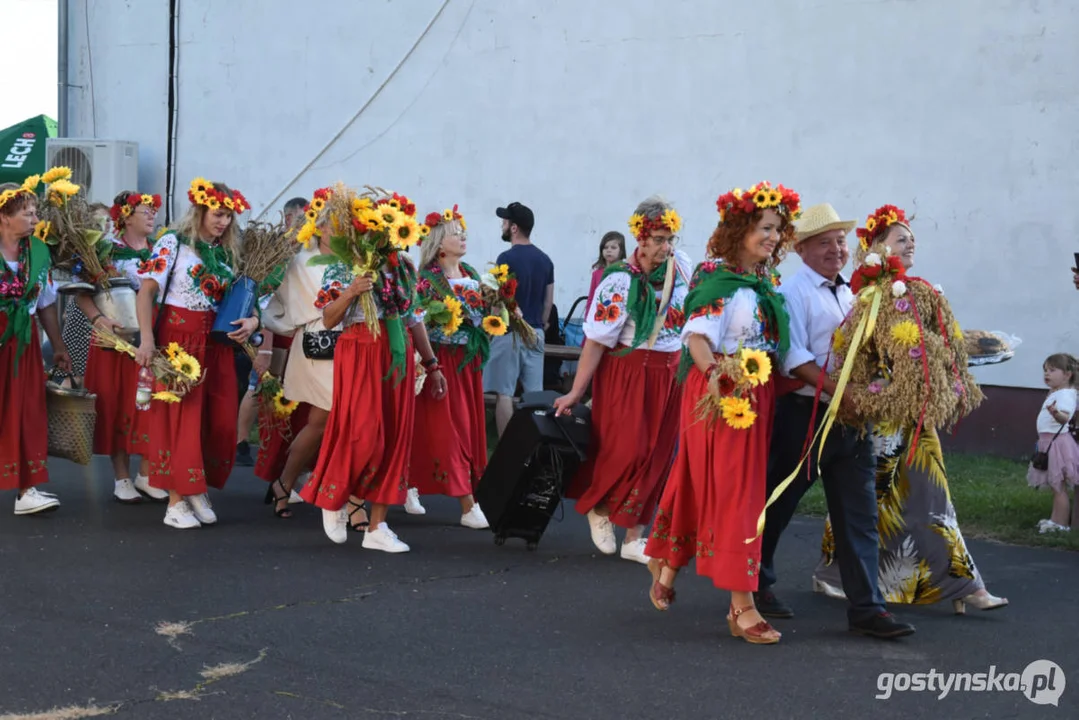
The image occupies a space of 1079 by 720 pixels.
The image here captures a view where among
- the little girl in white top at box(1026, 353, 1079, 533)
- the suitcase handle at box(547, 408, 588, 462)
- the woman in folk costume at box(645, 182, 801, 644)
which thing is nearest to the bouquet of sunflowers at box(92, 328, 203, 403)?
the suitcase handle at box(547, 408, 588, 462)

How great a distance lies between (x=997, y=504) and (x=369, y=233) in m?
4.43

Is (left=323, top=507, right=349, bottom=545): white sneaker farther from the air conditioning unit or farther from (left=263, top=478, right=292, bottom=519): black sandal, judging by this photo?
the air conditioning unit

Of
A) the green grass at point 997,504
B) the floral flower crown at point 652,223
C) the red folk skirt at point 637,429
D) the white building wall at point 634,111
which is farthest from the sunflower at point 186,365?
the white building wall at point 634,111

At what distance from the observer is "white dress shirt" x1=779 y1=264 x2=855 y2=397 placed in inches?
230

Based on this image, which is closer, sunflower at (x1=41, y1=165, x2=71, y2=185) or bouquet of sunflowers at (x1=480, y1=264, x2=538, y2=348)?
sunflower at (x1=41, y1=165, x2=71, y2=185)

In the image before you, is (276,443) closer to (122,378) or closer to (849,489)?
(122,378)

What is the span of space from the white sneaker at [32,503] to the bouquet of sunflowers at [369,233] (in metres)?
2.24

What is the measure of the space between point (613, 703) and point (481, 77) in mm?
9976

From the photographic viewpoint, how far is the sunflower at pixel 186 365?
26.1ft

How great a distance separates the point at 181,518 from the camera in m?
8.12

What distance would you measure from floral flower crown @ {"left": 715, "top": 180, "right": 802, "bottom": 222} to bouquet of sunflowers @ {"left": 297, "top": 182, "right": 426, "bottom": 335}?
1973 mm

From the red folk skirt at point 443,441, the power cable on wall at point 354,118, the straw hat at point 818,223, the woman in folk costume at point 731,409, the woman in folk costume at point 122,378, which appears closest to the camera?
the woman in folk costume at point 731,409

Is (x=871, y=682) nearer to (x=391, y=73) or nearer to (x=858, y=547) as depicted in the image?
(x=858, y=547)

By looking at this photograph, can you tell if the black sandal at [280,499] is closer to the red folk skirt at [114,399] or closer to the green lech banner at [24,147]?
the red folk skirt at [114,399]
